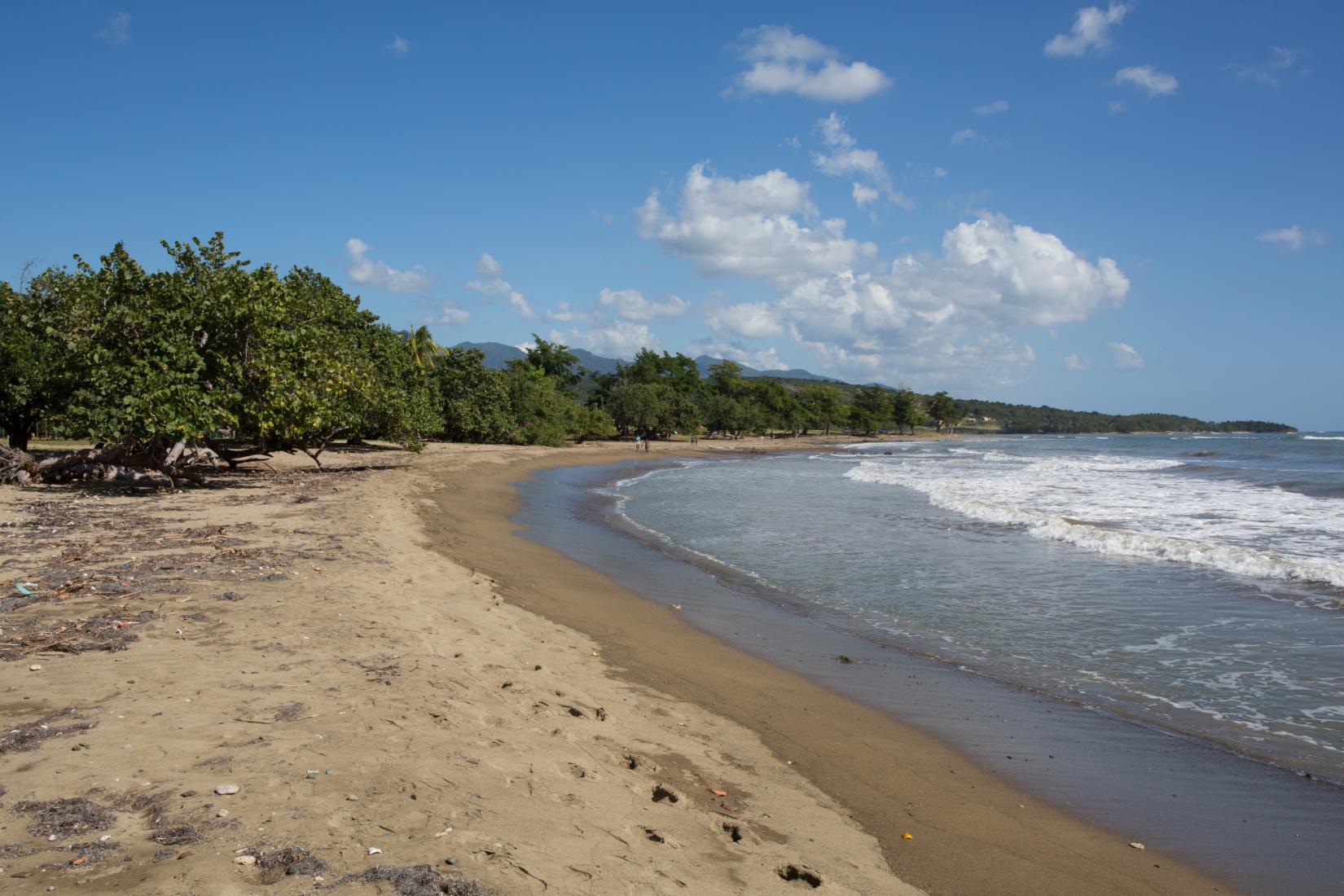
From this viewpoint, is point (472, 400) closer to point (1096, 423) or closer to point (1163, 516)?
point (1163, 516)

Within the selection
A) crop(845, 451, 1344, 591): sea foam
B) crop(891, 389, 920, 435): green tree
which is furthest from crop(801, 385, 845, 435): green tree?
crop(845, 451, 1344, 591): sea foam

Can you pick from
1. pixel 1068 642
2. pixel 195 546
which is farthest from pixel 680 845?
pixel 195 546

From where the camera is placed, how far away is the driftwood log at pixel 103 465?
52.1 feet

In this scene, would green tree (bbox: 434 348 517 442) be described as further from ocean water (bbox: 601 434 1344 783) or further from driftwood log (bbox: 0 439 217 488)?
driftwood log (bbox: 0 439 217 488)

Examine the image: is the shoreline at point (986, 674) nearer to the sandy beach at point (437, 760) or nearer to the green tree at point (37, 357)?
the sandy beach at point (437, 760)

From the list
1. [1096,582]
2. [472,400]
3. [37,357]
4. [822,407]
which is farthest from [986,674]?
[822,407]

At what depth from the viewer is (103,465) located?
56.7 ft

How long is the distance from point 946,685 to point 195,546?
911 centimetres

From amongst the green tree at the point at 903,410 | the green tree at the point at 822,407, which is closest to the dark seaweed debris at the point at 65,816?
the green tree at the point at 822,407

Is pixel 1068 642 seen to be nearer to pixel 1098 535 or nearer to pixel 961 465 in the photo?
pixel 1098 535

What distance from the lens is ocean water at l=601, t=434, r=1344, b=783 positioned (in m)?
7.01

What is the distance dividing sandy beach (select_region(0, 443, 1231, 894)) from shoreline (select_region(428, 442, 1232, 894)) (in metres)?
0.02

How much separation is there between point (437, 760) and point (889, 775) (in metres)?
3.05

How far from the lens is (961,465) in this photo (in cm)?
4278
